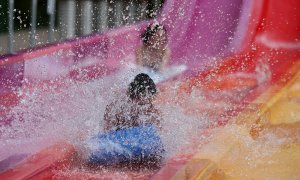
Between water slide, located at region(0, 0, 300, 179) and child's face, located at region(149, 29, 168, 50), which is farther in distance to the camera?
child's face, located at region(149, 29, 168, 50)

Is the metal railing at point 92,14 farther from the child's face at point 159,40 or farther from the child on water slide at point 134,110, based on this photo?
the child on water slide at point 134,110

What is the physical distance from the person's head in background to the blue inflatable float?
116mm

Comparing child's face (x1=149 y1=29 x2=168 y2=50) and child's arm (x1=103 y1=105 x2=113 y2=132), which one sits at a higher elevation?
child's face (x1=149 y1=29 x2=168 y2=50)

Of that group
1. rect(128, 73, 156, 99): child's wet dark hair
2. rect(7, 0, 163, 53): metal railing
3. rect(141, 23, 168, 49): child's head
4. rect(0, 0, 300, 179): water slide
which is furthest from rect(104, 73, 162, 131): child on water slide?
rect(7, 0, 163, 53): metal railing

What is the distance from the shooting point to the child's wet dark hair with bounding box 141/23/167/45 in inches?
120

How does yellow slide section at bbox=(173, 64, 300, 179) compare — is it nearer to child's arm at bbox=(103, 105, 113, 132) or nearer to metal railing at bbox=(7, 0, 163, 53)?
child's arm at bbox=(103, 105, 113, 132)

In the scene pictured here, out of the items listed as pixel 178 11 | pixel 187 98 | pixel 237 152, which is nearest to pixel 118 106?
pixel 237 152

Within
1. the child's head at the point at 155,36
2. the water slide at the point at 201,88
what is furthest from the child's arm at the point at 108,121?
the child's head at the point at 155,36

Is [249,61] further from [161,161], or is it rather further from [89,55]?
[161,161]

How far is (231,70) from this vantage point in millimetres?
2822

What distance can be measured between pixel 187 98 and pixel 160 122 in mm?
839

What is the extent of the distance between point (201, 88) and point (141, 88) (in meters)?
1.01

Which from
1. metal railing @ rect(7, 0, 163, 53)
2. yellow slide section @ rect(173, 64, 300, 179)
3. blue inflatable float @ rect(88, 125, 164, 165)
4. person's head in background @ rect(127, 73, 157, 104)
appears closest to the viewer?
yellow slide section @ rect(173, 64, 300, 179)

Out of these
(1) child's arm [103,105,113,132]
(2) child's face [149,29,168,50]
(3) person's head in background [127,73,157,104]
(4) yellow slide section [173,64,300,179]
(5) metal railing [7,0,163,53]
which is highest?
(5) metal railing [7,0,163,53]
